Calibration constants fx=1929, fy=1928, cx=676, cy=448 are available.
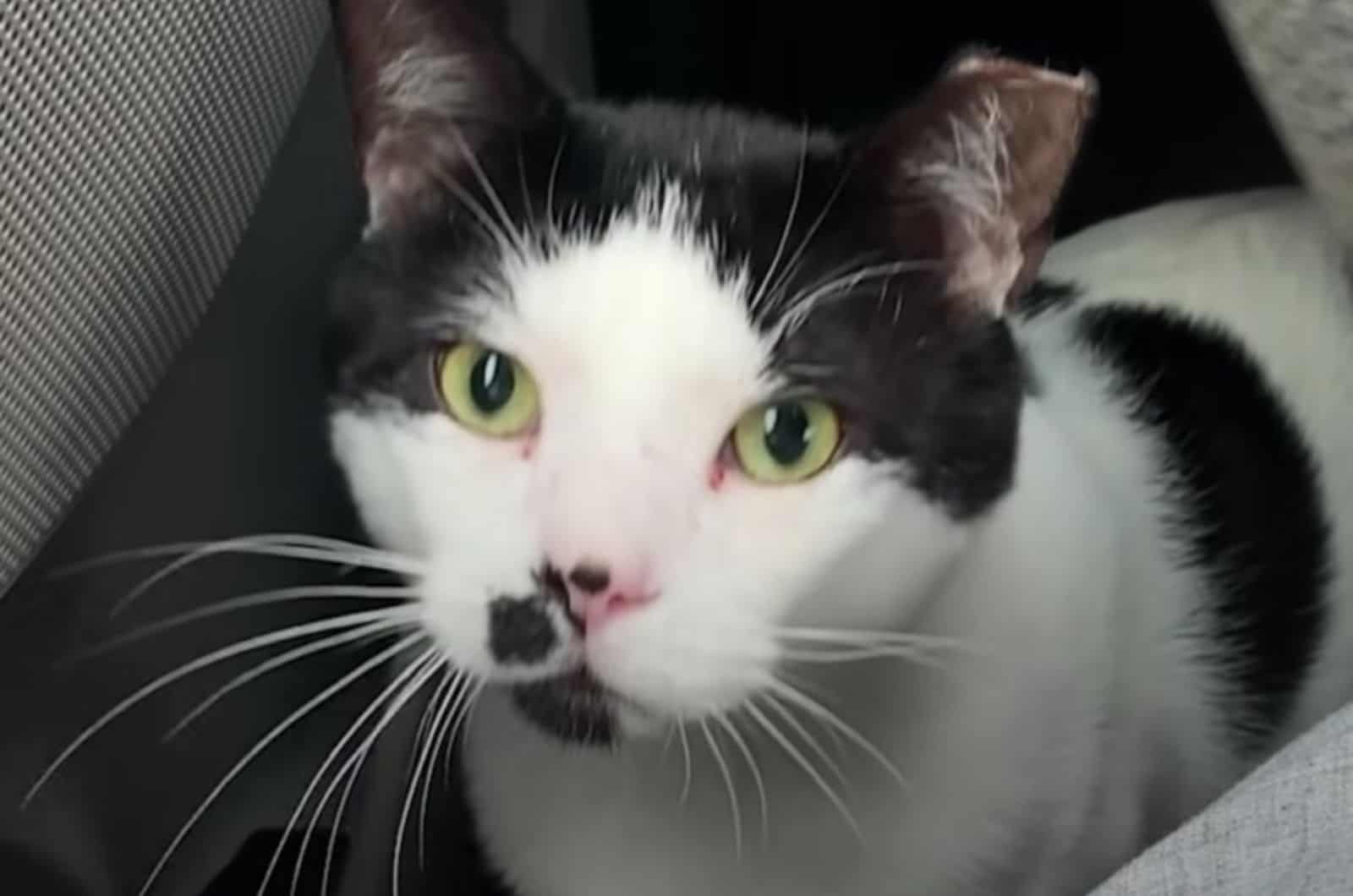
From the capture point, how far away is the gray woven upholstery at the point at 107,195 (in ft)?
2.05

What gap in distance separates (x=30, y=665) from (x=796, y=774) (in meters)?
0.42

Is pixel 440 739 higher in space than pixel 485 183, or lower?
lower

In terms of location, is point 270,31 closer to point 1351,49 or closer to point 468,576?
point 468,576

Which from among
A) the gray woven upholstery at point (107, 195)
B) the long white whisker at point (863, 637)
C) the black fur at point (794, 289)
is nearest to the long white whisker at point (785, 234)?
the black fur at point (794, 289)

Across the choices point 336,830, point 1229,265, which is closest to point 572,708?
point 336,830

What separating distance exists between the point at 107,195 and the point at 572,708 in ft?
0.79

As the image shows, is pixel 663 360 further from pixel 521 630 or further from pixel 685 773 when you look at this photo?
pixel 685 773

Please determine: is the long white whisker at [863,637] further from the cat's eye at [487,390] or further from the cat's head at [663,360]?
the cat's eye at [487,390]

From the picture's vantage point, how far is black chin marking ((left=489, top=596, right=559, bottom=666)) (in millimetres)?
627

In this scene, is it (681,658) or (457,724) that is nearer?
(681,658)

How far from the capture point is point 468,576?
65 centimetres

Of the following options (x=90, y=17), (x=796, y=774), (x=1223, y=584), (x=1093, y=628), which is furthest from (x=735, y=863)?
(x=90, y=17)

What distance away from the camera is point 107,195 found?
2.21ft

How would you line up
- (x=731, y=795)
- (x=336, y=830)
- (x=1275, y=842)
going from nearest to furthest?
1. (x=1275, y=842)
2. (x=731, y=795)
3. (x=336, y=830)
